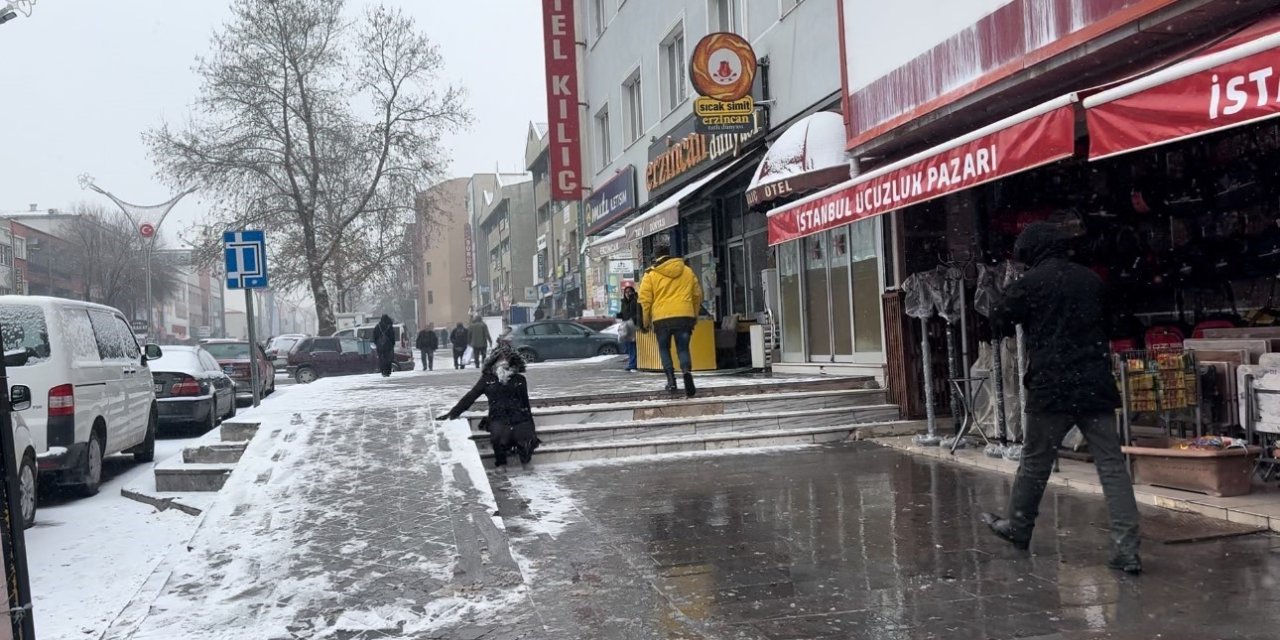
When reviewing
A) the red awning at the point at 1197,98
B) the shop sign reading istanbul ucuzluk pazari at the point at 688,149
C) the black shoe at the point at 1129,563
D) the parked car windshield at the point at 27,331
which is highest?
the shop sign reading istanbul ucuzluk pazari at the point at 688,149

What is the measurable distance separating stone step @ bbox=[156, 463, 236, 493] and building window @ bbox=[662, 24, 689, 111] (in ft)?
36.7

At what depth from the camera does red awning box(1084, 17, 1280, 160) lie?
461cm

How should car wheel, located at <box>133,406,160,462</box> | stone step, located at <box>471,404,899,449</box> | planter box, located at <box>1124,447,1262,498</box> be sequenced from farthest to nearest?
car wheel, located at <box>133,406,160,462</box> → stone step, located at <box>471,404,899,449</box> → planter box, located at <box>1124,447,1262,498</box>

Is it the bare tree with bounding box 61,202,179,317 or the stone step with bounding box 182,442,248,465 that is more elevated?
the bare tree with bounding box 61,202,179,317

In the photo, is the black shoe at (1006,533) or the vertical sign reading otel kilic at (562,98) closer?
the black shoe at (1006,533)

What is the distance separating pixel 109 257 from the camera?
146 feet

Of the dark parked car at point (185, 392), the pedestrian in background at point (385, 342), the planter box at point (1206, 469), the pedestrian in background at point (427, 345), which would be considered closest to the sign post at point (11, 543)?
the planter box at point (1206, 469)

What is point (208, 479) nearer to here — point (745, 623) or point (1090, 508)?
point (745, 623)

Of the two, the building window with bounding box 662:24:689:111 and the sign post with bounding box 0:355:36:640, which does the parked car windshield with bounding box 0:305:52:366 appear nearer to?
the sign post with bounding box 0:355:36:640

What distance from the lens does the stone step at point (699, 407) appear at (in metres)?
10.0

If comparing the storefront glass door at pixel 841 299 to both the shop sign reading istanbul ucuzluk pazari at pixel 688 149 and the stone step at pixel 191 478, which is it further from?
the stone step at pixel 191 478

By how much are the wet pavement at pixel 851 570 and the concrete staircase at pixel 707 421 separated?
176 centimetres

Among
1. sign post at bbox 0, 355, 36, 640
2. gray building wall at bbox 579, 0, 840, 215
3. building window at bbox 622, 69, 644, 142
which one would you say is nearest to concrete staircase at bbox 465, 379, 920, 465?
gray building wall at bbox 579, 0, 840, 215

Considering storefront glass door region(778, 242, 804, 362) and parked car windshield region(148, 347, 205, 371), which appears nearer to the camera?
storefront glass door region(778, 242, 804, 362)
